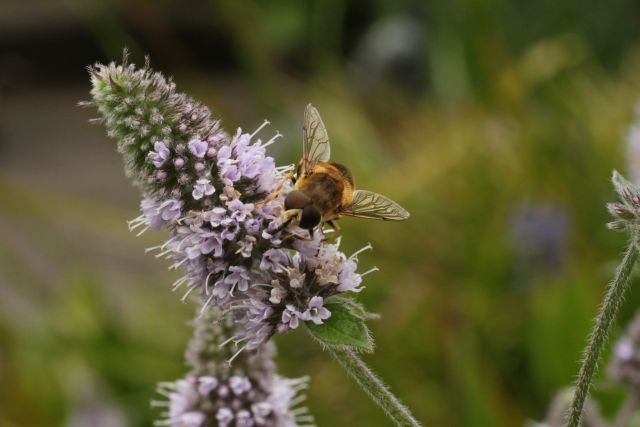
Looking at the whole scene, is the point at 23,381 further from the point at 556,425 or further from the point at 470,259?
the point at 556,425

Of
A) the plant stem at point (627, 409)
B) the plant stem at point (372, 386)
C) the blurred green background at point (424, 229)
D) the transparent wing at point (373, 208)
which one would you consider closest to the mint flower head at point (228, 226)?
the plant stem at point (372, 386)

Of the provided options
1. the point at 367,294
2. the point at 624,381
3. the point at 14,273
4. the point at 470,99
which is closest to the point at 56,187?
the point at 14,273

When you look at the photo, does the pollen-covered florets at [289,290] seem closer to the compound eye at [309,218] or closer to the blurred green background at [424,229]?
the compound eye at [309,218]

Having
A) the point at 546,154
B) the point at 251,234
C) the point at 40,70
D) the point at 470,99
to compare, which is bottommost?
the point at 251,234

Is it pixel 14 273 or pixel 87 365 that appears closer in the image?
pixel 87 365

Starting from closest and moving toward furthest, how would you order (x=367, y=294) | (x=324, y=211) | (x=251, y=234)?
(x=251, y=234)
(x=324, y=211)
(x=367, y=294)
